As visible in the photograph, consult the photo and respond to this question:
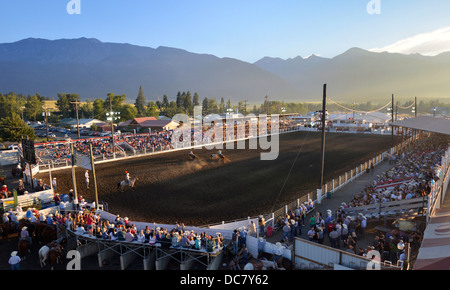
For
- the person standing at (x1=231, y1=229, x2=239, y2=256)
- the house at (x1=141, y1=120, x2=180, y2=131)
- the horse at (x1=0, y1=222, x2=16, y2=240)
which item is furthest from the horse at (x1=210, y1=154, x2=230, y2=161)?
the house at (x1=141, y1=120, x2=180, y2=131)

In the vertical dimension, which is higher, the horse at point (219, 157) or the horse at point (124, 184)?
the horse at point (219, 157)

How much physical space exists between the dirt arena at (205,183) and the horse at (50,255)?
4498mm

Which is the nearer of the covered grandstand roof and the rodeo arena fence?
the rodeo arena fence

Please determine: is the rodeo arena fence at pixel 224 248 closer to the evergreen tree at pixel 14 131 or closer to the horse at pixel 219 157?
the horse at pixel 219 157

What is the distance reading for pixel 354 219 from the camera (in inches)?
452

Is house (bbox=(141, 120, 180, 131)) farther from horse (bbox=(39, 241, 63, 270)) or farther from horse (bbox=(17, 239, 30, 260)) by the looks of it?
horse (bbox=(39, 241, 63, 270))

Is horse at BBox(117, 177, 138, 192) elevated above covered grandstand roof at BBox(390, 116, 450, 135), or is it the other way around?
covered grandstand roof at BBox(390, 116, 450, 135)

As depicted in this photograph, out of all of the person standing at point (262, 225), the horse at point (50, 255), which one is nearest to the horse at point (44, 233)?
the horse at point (50, 255)

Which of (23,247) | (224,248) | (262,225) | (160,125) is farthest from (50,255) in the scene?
(160,125)

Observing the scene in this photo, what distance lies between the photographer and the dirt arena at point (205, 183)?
15.0 meters

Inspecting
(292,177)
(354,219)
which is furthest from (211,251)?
(292,177)

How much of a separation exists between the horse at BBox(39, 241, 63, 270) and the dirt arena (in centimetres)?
450

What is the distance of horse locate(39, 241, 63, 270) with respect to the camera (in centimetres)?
945
